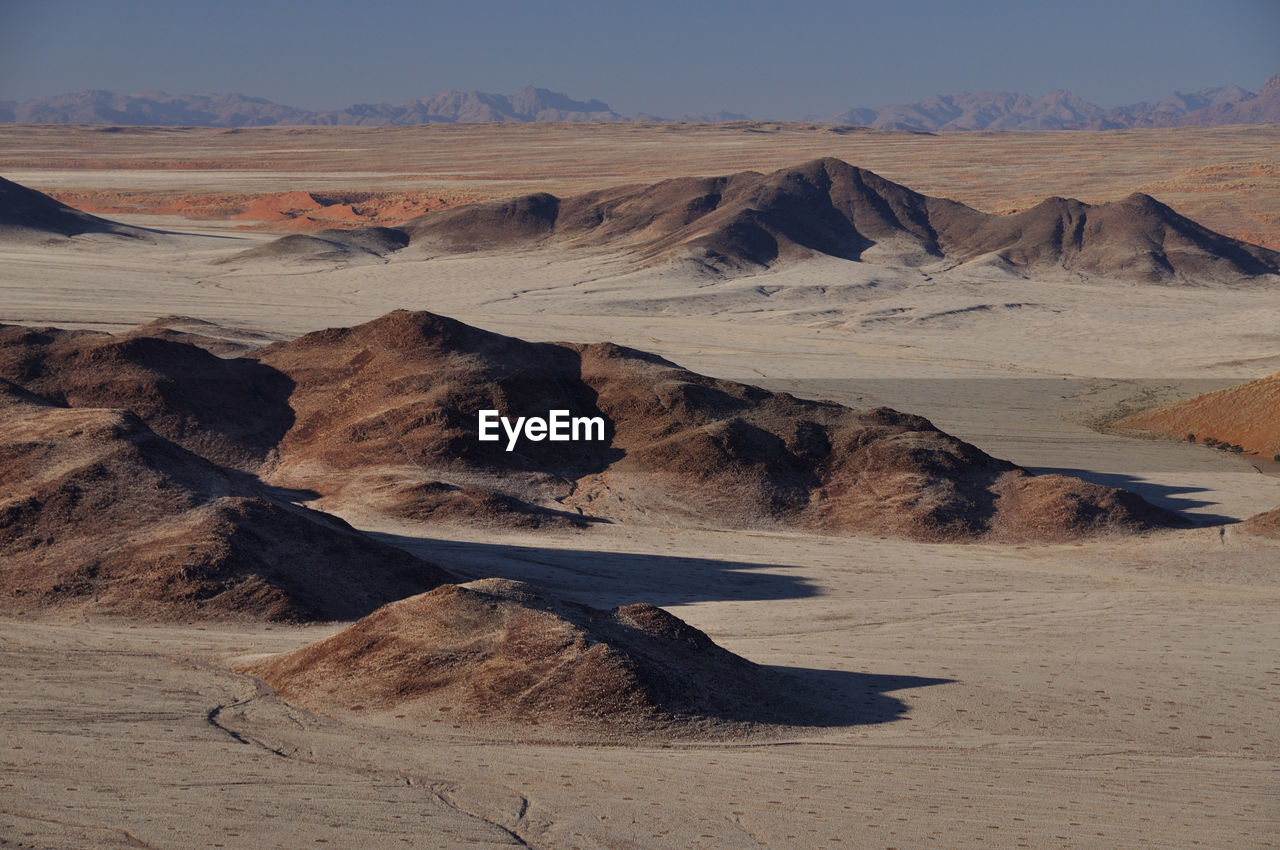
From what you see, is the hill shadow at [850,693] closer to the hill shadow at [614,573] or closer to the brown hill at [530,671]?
the brown hill at [530,671]

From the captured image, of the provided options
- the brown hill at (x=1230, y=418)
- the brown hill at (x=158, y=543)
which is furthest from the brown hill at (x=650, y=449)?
the brown hill at (x=1230, y=418)

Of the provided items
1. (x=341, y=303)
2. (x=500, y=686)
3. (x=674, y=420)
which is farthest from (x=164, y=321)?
(x=500, y=686)

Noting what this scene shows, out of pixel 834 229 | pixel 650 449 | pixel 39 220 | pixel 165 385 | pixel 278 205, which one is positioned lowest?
pixel 650 449

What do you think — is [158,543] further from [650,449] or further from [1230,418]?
[1230,418]

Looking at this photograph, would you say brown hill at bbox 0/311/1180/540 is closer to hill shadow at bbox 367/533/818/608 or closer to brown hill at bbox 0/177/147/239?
hill shadow at bbox 367/533/818/608

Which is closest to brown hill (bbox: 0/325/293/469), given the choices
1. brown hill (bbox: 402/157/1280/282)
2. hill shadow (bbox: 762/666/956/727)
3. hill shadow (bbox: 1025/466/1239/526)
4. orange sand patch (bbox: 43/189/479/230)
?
hill shadow (bbox: 762/666/956/727)

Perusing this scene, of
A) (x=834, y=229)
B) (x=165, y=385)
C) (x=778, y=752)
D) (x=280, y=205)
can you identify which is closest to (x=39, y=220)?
(x=280, y=205)

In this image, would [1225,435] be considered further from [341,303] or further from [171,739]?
[341,303]
